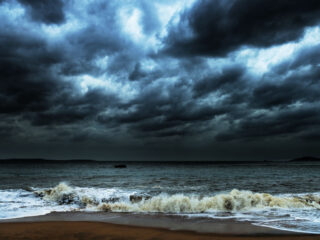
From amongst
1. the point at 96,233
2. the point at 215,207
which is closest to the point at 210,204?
the point at 215,207

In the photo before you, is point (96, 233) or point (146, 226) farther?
point (146, 226)

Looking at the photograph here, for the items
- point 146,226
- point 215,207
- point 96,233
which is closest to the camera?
point 96,233

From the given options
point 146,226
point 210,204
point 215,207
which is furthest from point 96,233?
point 215,207

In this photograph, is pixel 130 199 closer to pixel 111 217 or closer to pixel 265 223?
pixel 111 217

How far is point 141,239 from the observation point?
23.9 feet

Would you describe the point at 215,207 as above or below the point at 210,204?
below

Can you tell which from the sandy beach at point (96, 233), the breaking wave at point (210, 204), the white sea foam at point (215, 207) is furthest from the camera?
the breaking wave at point (210, 204)

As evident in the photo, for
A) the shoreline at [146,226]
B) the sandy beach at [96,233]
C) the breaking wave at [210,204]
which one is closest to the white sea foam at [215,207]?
the breaking wave at [210,204]

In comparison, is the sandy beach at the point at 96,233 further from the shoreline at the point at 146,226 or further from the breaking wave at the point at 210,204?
the breaking wave at the point at 210,204

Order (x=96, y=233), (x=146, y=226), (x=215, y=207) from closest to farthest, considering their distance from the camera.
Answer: (x=96, y=233)
(x=146, y=226)
(x=215, y=207)

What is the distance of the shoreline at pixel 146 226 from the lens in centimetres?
783

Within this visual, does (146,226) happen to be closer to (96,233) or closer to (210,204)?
(96,233)

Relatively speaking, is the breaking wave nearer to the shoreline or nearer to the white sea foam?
the white sea foam

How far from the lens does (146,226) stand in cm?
913
